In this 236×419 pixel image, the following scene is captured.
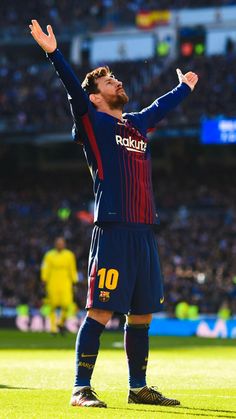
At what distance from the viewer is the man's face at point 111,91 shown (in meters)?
8.38

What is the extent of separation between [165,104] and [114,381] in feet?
9.79

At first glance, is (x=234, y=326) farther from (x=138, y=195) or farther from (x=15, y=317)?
(x=138, y=195)

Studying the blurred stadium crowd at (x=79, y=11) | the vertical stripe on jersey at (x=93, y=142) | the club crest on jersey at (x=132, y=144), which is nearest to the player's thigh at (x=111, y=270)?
the vertical stripe on jersey at (x=93, y=142)

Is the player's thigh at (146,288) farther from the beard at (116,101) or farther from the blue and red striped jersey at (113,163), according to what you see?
the beard at (116,101)

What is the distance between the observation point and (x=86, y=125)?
8258 millimetres

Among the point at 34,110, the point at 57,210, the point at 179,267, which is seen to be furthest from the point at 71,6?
the point at 179,267

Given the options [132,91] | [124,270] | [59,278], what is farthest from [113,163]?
[132,91]

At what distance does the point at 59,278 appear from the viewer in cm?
2458

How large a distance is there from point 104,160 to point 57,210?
34.2 meters

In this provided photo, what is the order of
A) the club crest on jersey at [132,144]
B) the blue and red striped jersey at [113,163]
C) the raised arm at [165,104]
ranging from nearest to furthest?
the blue and red striped jersey at [113,163] → the club crest on jersey at [132,144] → the raised arm at [165,104]

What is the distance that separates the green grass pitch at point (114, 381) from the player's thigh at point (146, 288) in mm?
726

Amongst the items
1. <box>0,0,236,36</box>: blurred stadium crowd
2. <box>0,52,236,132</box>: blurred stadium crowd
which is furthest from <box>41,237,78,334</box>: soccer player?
<box>0,0,236,36</box>: blurred stadium crowd

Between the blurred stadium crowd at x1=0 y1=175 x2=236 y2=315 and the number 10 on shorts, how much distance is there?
74.1 ft

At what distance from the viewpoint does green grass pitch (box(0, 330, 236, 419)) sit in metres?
7.48
